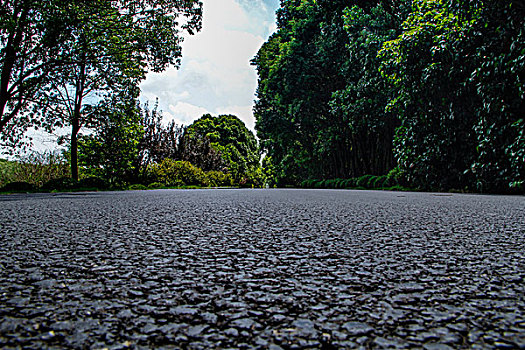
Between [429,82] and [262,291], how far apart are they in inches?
439

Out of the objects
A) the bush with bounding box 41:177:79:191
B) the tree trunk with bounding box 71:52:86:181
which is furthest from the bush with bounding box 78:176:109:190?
the tree trunk with bounding box 71:52:86:181

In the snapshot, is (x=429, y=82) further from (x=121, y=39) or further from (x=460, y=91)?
(x=121, y=39)

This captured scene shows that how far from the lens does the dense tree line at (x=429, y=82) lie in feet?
30.1

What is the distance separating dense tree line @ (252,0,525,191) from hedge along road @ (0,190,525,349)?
770 cm

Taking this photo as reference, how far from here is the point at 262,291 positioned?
147 centimetres

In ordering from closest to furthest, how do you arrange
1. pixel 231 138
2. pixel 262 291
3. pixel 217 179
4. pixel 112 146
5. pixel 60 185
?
1. pixel 262 291
2. pixel 60 185
3. pixel 112 146
4. pixel 217 179
5. pixel 231 138

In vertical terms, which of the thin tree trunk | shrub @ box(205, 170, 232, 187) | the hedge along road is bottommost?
the hedge along road

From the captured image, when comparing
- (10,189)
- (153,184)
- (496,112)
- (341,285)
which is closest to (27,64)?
(10,189)

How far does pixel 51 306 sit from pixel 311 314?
858 mm

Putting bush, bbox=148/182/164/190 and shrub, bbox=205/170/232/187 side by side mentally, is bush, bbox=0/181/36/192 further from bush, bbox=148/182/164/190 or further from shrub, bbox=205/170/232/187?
shrub, bbox=205/170/232/187

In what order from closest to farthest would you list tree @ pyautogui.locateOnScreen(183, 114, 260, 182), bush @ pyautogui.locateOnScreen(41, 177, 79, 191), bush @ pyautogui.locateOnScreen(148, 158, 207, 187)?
bush @ pyautogui.locateOnScreen(41, 177, 79, 191) < bush @ pyautogui.locateOnScreen(148, 158, 207, 187) < tree @ pyautogui.locateOnScreen(183, 114, 260, 182)

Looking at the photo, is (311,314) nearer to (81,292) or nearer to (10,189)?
(81,292)

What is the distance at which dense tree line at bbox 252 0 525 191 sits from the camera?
361 inches

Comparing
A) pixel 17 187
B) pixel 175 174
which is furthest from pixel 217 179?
pixel 17 187
